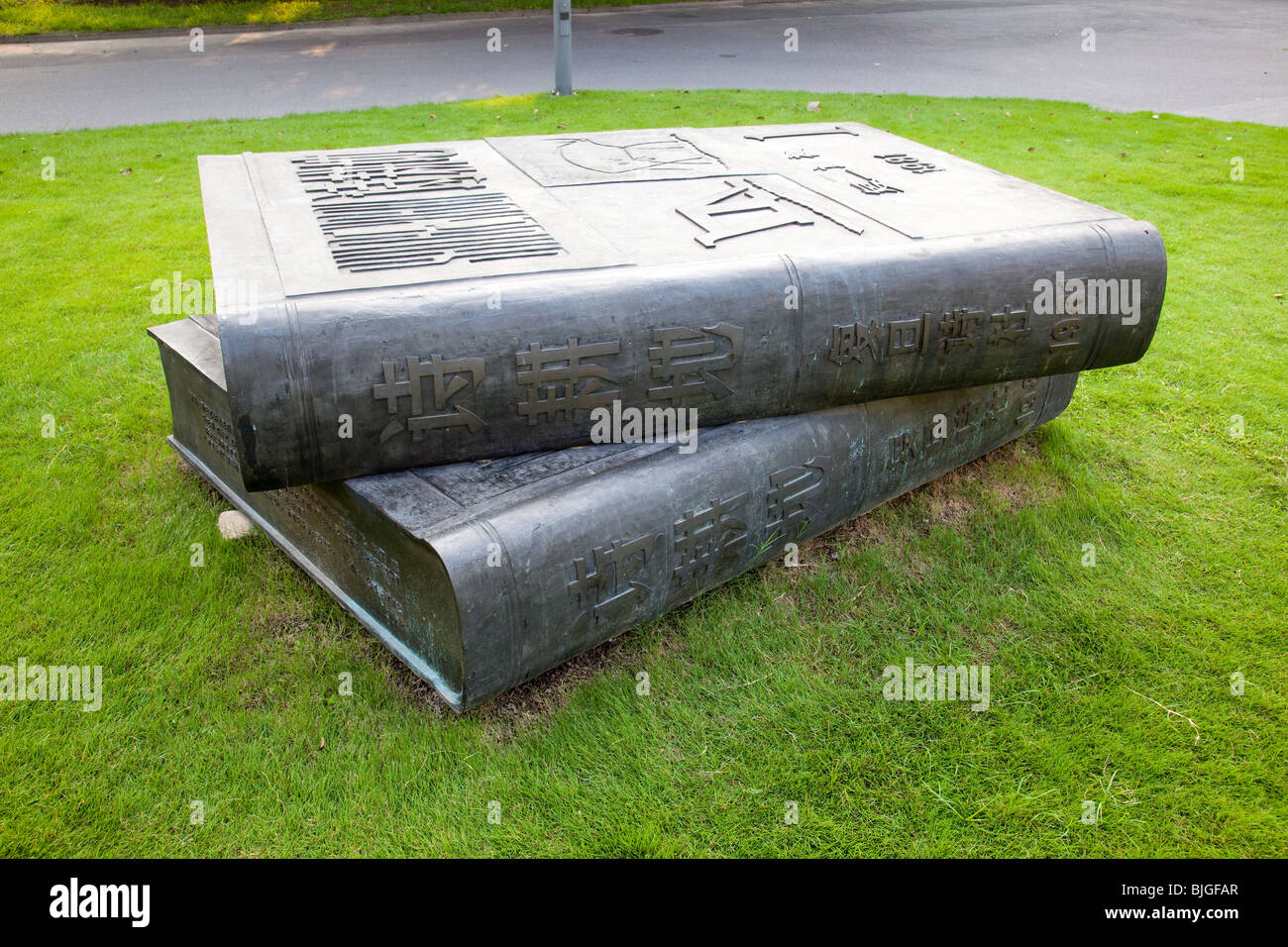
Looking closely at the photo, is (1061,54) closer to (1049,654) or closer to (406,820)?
(1049,654)

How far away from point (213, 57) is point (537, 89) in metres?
3.97

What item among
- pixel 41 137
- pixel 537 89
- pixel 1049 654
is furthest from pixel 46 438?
pixel 537 89

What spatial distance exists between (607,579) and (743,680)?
0.51 metres

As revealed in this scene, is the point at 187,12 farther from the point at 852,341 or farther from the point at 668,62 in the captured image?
the point at 852,341

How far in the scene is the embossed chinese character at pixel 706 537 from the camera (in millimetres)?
2725

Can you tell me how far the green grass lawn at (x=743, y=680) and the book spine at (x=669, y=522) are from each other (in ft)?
0.54

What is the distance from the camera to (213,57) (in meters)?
10.6

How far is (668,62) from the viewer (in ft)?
35.6

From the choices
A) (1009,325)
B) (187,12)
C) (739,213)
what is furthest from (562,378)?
(187,12)

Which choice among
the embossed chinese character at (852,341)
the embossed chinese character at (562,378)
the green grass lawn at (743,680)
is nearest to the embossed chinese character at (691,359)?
the embossed chinese character at (562,378)

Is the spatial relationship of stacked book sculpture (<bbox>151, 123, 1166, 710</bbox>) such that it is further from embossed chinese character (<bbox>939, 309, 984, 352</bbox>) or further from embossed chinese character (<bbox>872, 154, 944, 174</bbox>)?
embossed chinese character (<bbox>872, 154, 944, 174</bbox>)

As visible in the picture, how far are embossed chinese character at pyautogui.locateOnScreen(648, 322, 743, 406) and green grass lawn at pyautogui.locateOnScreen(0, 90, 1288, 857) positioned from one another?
2.22 ft

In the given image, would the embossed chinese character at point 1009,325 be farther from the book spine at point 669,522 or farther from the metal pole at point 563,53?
Answer: the metal pole at point 563,53

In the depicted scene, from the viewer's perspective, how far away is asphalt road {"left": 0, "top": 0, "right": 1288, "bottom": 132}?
9055 millimetres
